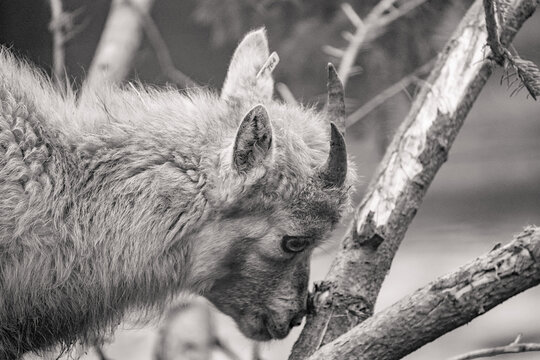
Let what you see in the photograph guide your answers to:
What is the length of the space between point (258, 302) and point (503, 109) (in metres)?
6.54

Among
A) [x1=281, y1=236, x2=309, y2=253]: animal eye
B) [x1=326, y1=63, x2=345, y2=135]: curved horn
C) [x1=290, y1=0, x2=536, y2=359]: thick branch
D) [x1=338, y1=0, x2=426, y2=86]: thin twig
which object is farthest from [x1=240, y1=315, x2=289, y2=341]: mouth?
[x1=338, y1=0, x2=426, y2=86]: thin twig

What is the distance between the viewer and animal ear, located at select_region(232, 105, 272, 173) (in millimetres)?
3725

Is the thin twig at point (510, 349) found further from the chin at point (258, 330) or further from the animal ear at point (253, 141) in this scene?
the animal ear at point (253, 141)

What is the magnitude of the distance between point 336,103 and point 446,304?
4.52ft

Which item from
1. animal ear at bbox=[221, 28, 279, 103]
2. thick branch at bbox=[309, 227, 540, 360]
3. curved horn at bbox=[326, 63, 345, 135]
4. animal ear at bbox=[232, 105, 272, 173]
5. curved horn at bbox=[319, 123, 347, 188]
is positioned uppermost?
animal ear at bbox=[221, 28, 279, 103]

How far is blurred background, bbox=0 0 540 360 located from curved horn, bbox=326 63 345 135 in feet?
6.64

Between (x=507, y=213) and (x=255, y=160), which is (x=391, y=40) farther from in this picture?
(x=507, y=213)

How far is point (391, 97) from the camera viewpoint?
20.6ft

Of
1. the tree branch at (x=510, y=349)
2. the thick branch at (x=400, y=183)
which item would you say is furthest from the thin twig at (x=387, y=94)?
the tree branch at (x=510, y=349)

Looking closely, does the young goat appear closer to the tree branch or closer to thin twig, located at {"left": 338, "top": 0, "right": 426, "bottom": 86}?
the tree branch

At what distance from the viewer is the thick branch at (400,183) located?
4.04 metres

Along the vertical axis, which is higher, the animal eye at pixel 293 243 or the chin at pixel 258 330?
the animal eye at pixel 293 243

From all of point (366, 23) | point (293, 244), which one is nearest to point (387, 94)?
point (366, 23)

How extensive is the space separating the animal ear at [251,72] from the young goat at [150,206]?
0.20 m
